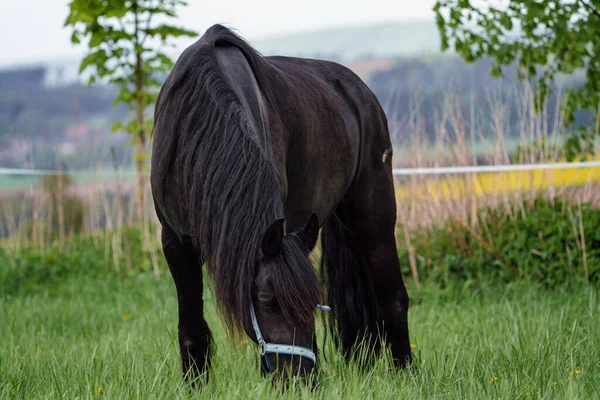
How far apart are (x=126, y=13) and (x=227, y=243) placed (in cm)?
582

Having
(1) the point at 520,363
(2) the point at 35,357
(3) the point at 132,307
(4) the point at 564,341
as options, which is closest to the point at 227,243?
(1) the point at 520,363

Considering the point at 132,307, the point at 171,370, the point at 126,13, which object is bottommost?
the point at 132,307

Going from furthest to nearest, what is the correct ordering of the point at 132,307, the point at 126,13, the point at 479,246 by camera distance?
the point at 126,13
the point at 479,246
the point at 132,307

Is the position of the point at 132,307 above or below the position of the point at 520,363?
below

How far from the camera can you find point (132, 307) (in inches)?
248

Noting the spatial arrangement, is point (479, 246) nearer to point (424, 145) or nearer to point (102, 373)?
point (424, 145)

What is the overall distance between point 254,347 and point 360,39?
1927 inches

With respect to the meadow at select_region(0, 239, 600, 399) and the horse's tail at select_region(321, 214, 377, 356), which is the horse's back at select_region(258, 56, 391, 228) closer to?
the horse's tail at select_region(321, 214, 377, 356)

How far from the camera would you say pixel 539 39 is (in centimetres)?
660

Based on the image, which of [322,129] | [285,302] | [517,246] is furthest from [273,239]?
[517,246]

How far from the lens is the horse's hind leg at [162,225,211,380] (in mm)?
3428

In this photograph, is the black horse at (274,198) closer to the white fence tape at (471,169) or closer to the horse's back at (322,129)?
the horse's back at (322,129)

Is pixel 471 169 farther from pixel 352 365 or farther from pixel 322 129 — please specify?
pixel 352 365

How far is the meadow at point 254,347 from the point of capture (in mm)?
2971
